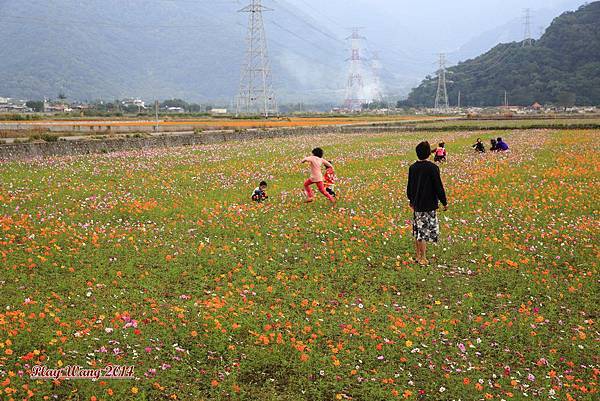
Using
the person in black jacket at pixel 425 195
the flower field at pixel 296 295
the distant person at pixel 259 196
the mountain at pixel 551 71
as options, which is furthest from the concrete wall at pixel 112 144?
the mountain at pixel 551 71

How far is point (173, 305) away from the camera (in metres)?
8.17

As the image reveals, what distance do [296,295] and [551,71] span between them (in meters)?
152

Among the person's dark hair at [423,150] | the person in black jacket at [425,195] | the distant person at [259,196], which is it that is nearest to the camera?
the person's dark hair at [423,150]

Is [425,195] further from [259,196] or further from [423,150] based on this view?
[259,196]

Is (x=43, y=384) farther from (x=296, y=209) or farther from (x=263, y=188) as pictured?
(x=263, y=188)

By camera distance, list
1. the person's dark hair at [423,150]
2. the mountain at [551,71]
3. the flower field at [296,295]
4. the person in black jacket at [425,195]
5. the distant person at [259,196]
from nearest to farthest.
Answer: the flower field at [296,295] → the person's dark hair at [423,150] → the person in black jacket at [425,195] → the distant person at [259,196] → the mountain at [551,71]

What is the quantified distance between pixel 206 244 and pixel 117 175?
412 inches

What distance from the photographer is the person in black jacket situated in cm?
997

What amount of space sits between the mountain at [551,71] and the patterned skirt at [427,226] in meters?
137

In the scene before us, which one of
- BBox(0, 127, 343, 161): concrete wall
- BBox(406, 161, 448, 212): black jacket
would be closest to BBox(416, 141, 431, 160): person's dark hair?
BBox(406, 161, 448, 212): black jacket

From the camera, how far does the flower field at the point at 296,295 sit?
6.26 metres

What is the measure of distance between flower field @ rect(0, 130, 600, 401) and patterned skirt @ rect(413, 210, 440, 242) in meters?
0.63

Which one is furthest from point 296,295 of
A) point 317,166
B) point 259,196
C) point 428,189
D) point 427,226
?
point 259,196

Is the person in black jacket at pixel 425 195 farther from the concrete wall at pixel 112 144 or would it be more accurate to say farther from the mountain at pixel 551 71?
the mountain at pixel 551 71
